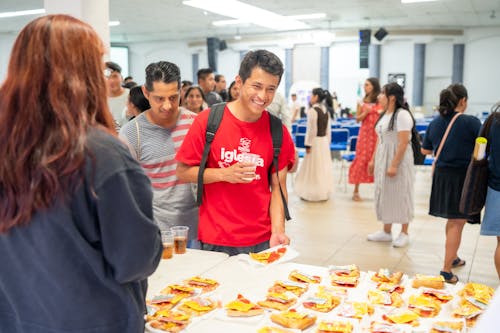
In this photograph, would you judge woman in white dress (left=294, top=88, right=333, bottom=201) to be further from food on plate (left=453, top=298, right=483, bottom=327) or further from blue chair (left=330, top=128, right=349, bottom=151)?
food on plate (left=453, top=298, right=483, bottom=327)

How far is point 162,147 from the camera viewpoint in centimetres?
258

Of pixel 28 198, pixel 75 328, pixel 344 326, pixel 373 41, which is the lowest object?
pixel 344 326

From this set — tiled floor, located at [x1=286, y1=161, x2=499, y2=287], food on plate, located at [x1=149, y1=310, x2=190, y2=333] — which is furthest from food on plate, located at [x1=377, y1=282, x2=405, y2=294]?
tiled floor, located at [x1=286, y1=161, x2=499, y2=287]

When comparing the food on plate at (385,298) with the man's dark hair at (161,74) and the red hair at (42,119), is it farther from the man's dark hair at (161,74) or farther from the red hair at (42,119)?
the man's dark hair at (161,74)

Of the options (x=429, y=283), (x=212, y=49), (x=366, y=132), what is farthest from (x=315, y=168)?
(x=212, y=49)

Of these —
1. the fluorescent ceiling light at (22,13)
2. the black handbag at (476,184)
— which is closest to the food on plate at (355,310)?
the black handbag at (476,184)

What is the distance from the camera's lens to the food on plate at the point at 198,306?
165 centimetres

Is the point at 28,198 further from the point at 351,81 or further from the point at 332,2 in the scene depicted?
the point at 351,81

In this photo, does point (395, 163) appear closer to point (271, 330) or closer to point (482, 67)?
point (271, 330)

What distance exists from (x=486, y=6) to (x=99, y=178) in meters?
12.5

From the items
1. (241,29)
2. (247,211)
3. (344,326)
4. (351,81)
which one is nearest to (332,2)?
(241,29)

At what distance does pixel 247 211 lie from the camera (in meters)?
2.25

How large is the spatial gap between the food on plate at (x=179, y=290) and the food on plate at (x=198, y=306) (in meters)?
0.07

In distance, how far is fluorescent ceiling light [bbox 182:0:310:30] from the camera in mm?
10805
